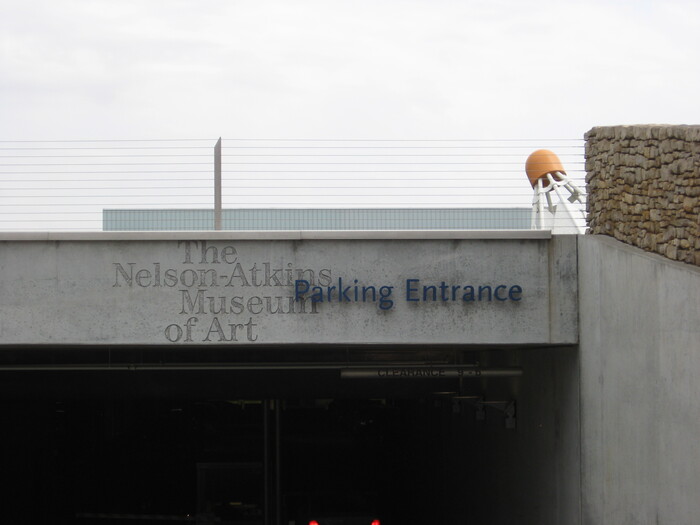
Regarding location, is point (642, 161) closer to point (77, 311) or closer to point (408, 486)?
point (77, 311)

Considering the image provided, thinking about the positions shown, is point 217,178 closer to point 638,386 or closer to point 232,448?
point 638,386

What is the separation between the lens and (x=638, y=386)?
8.82m

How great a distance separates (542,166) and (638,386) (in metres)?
3.57

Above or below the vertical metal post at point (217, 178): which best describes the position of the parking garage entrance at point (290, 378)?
below

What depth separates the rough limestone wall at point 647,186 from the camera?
27.3ft

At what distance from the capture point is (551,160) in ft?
38.0

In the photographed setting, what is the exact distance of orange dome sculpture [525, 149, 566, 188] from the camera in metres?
11.6

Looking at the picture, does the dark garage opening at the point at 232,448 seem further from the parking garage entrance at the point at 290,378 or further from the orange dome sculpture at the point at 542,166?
the orange dome sculpture at the point at 542,166

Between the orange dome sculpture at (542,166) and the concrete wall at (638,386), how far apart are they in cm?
135

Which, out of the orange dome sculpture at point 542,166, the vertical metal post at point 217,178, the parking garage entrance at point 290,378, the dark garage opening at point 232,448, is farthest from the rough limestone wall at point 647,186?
the dark garage opening at point 232,448

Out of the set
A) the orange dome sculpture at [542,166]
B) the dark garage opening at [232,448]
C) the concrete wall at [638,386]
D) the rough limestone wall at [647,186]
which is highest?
the orange dome sculpture at [542,166]

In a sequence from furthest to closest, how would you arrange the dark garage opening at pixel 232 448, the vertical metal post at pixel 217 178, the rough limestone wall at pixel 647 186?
1. the dark garage opening at pixel 232 448
2. the vertical metal post at pixel 217 178
3. the rough limestone wall at pixel 647 186

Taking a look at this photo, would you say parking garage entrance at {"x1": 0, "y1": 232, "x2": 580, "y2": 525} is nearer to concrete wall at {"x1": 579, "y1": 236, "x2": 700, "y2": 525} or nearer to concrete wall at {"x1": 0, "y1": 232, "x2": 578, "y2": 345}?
concrete wall at {"x1": 0, "y1": 232, "x2": 578, "y2": 345}

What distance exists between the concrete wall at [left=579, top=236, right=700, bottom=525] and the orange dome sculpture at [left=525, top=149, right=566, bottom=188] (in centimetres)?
135
